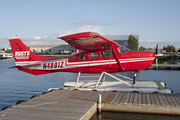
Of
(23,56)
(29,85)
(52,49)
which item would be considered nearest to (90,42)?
(23,56)

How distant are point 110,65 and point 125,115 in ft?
9.38

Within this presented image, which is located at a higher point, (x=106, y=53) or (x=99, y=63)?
(x=106, y=53)

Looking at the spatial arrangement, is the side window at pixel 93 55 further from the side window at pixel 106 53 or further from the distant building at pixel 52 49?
the distant building at pixel 52 49

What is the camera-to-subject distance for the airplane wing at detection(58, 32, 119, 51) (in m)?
6.58

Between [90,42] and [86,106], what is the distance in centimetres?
292

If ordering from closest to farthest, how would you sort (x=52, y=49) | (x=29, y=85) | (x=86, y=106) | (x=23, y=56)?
(x=86, y=106)
(x=23, y=56)
(x=29, y=85)
(x=52, y=49)

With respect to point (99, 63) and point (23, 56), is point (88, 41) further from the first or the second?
point (23, 56)

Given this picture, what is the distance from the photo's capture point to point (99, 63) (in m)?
8.38

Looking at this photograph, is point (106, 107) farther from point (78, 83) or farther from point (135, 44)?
point (135, 44)

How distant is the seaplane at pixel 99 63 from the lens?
7891mm

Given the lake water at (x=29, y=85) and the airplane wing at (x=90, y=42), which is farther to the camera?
the lake water at (x=29, y=85)

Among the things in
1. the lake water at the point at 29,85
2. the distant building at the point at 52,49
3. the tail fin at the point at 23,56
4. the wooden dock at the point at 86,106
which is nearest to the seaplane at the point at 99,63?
the tail fin at the point at 23,56

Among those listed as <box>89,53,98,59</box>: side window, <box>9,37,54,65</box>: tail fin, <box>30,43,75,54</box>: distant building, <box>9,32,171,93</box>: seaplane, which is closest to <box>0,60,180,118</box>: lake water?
<box>9,32,171,93</box>: seaplane

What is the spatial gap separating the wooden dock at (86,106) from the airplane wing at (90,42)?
2.07 m
